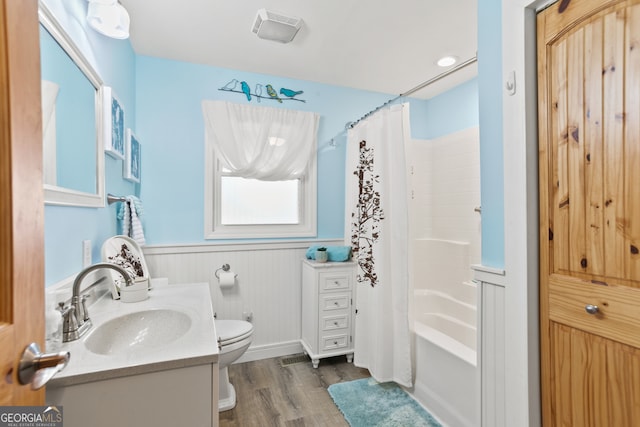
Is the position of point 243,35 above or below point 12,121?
above

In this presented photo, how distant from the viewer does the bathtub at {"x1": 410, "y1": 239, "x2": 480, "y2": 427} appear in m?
1.64

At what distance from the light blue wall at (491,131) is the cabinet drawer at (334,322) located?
4.68ft

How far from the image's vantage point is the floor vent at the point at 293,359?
252 cm

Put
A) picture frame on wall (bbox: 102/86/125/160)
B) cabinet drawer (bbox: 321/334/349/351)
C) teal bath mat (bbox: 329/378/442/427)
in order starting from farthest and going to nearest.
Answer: cabinet drawer (bbox: 321/334/349/351) < teal bath mat (bbox: 329/378/442/427) < picture frame on wall (bbox: 102/86/125/160)

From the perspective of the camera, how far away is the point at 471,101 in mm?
2719

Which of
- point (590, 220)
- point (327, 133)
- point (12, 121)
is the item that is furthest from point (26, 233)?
point (327, 133)

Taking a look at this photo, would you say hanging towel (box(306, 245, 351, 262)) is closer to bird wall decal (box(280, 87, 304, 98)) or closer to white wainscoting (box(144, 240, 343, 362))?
white wainscoting (box(144, 240, 343, 362))

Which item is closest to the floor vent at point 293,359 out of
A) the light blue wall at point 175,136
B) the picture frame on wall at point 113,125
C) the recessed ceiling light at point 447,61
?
the light blue wall at point 175,136

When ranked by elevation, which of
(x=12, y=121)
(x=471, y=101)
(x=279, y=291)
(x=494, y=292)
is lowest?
(x=279, y=291)

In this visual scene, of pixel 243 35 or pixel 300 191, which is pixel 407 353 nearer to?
pixel 300 191

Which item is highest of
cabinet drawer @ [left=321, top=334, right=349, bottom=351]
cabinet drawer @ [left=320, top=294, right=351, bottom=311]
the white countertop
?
the white countertop

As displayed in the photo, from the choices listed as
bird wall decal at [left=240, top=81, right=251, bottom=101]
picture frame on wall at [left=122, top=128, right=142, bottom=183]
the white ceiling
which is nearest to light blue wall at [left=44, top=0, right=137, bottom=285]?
picture frame on wall at [left=122, top=128, right=142, bottom=183]

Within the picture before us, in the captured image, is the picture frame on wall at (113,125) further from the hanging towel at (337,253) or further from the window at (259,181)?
the hanging towel at (337,253)

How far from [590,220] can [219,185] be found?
2364mm
